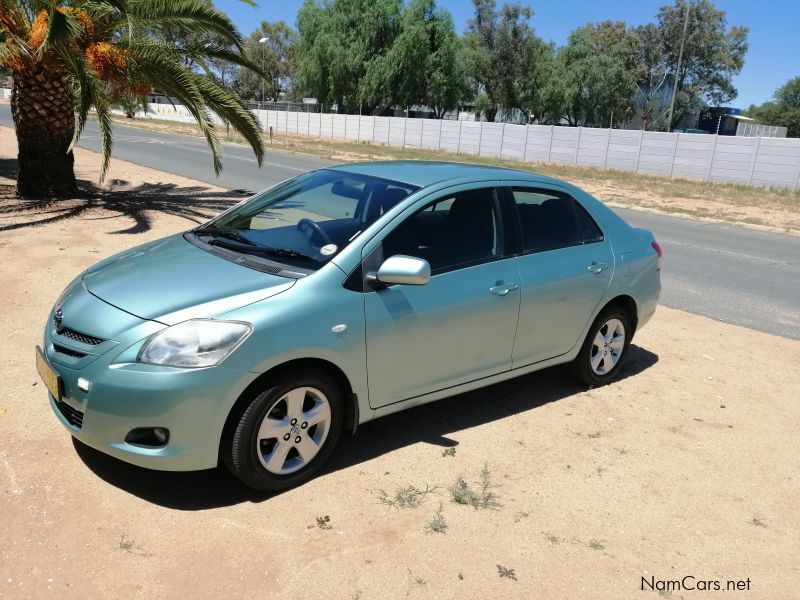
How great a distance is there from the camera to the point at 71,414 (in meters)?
Result: 3.39

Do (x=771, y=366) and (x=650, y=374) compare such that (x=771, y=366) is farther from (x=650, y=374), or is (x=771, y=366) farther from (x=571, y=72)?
(x=571, y=72)

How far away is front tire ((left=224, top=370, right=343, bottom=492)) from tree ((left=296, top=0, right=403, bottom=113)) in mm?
55887

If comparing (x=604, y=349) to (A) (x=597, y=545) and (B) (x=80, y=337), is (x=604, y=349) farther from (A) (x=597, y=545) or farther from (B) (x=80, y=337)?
(B) (x=80, y=337)

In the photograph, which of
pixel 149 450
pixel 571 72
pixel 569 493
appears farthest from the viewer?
pixel 571 72

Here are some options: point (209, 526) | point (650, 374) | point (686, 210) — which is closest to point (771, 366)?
point (650, 374)

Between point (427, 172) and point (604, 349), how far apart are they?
1.93 metres

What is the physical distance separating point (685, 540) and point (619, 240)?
2.41 m

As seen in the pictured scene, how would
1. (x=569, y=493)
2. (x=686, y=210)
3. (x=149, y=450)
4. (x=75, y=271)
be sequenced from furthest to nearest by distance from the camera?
(x=686, y=210) → (x=75, y=271) → (x=569, y=493) → (x=149, y=450)

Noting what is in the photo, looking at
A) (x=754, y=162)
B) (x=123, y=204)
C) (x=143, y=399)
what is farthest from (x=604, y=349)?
(x=754, y=162)

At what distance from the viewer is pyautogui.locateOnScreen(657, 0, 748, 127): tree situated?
224 ft

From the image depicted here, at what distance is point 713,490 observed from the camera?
3877mm

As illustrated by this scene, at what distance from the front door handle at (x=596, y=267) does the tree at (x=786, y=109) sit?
87.4m

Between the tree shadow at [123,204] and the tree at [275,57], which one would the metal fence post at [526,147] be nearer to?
the tree shadow at [123,204]

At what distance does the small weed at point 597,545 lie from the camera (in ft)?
10.8
